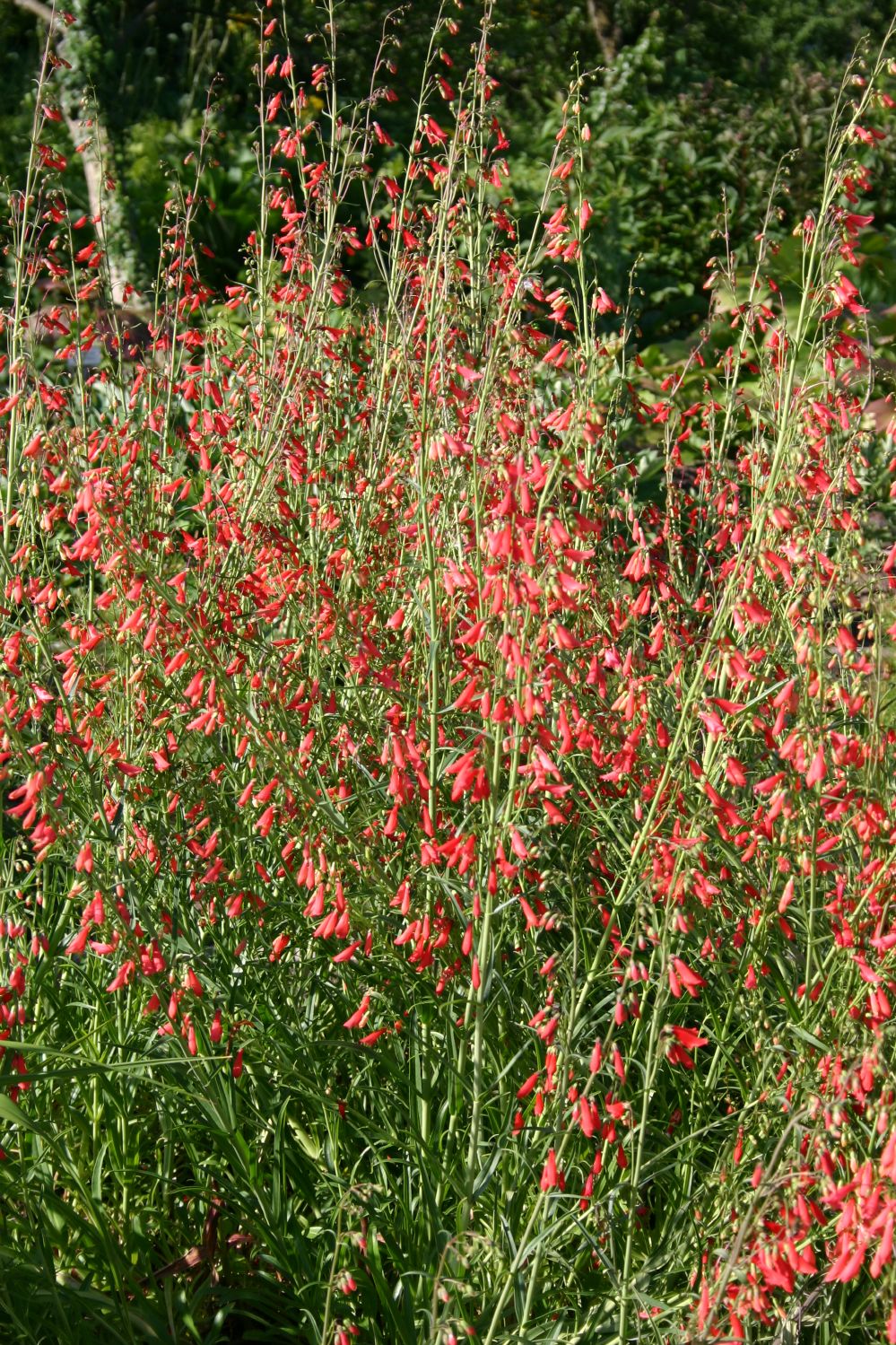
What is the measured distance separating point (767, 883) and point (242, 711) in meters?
1.05

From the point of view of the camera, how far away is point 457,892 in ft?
7.84

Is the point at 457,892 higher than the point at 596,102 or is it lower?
lower

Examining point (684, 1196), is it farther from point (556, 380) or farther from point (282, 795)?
point (556, 380)

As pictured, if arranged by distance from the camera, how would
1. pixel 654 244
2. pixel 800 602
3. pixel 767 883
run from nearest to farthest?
pixel 767 883, pixel 800 602, pixel 654 244

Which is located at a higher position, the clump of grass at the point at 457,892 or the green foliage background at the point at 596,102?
the green foliage background at the point at 596,102

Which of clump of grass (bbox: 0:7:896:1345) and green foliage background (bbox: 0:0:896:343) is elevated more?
green foliage background (bbox: 0:0:896:343)

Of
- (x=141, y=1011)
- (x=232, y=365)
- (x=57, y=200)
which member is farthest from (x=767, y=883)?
(x=57, y=200)

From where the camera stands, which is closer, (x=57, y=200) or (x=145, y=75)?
(x=57, y=200)

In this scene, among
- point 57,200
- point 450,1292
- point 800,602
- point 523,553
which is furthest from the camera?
point 57,200

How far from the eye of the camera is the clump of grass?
212cm

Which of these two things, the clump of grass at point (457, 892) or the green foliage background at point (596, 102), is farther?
the green foliage background at point (596, 102)

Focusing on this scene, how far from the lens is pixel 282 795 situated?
2.71 m

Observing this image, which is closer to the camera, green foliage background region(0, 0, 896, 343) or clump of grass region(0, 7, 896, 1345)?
clump of grass region(0, 7, 896, 1345)

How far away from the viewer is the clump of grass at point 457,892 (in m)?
2.12
